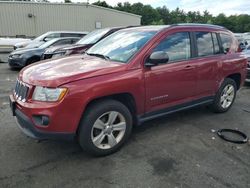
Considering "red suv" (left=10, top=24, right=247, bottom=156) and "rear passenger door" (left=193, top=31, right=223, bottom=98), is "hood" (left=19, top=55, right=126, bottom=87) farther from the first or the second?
"rear passenger door" (left=193, top=31, right=223, bottom=98)

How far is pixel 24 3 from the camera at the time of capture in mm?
23906

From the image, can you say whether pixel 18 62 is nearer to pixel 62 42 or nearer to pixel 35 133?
pixel 62 42

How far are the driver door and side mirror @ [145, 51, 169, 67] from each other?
7cm

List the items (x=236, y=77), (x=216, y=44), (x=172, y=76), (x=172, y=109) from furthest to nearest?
(x=236, y=77) < (x=216, y=44) < (x=172, y=109) < (x=172, y=76)

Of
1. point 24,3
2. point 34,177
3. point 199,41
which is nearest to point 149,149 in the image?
point 34,177

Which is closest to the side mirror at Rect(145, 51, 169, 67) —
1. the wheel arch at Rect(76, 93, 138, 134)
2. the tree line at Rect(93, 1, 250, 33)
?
the wheel arch at Rect(76, 93, 138, 134)

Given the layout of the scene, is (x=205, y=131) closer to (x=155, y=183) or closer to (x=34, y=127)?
(x=155, y=183)

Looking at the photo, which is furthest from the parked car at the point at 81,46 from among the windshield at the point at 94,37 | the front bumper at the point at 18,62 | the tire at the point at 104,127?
the tire at the point at 104,127

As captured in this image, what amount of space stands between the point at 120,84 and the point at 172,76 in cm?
103

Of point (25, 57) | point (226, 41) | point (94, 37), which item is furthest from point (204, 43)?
point (25, 57)

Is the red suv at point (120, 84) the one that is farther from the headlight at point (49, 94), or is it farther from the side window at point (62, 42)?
the side window at point (62, 42)

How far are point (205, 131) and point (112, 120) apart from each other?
1866 millimetres

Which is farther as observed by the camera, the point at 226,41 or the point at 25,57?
the point at 25,57

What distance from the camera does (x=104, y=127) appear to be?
3338mm
